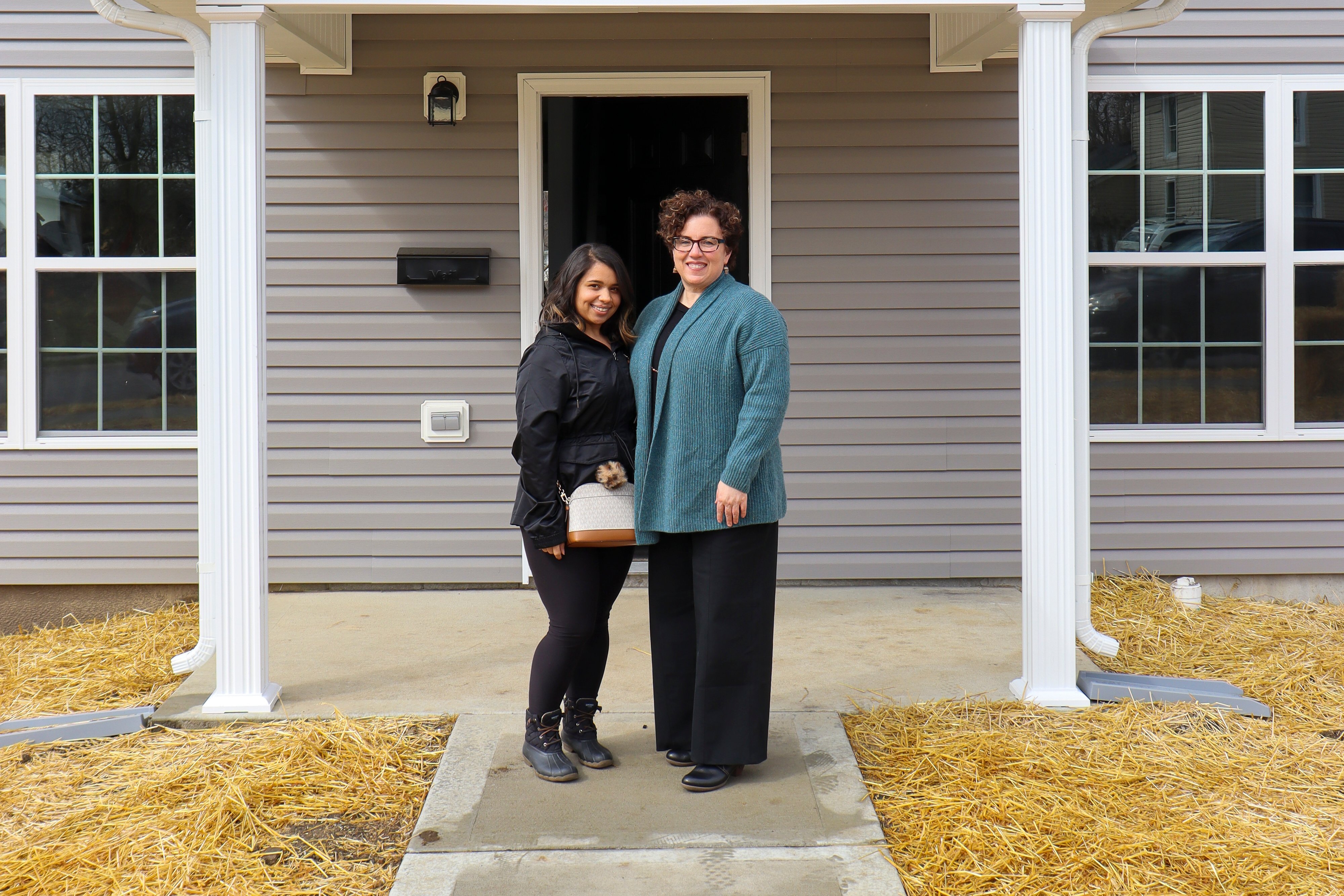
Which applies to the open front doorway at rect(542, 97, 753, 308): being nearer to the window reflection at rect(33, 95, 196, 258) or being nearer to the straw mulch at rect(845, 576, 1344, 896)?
the window reflection at rect(33, 95, 196, 258)

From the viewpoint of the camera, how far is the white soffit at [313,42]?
4355mm

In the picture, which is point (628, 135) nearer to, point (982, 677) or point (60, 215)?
point (60, 215)

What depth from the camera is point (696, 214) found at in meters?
2.85

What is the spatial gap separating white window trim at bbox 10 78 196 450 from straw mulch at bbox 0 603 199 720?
2.67 ft

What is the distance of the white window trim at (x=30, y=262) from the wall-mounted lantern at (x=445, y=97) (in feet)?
3.46

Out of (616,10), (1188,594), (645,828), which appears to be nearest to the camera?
(645,828)

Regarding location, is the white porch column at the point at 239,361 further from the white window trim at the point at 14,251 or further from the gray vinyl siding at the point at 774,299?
the white window trim at the point at 14,251

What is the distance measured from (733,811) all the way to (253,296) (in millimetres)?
2122

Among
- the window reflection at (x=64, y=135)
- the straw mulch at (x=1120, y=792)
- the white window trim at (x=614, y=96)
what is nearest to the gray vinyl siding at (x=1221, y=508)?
Result: the straw mulch at (x=1120, y=792)

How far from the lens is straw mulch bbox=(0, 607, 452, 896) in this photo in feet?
8.22

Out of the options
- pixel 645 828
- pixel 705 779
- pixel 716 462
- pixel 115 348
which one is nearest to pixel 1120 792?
pixel 705 779

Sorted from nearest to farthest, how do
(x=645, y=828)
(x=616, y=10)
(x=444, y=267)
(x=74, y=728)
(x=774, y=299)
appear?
(x=645, y=828)
(x=74, y=728)
(x=616, y=10)
(x=444, y=267)
(x=774, y=299)

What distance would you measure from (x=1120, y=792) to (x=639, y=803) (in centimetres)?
125

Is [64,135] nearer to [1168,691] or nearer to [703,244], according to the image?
[703,244]
